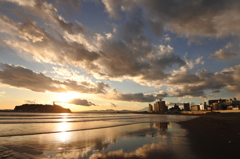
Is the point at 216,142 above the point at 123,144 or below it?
above

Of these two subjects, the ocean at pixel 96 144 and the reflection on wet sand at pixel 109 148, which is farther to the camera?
the ocean at pixel 96 144

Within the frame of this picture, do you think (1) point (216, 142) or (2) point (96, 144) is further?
(2) point (96, 144)

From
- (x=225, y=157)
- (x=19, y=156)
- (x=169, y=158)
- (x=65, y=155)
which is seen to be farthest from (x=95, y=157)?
(x=225, y=157)

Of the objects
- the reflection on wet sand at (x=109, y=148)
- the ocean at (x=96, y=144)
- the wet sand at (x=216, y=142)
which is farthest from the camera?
the ocean at (x=96, y=144)

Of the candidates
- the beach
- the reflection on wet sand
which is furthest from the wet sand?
the reflection on wet sand

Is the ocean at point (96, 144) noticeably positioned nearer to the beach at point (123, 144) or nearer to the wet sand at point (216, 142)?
the beach at point (123, 144)

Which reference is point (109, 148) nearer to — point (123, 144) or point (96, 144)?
point (123, 144)

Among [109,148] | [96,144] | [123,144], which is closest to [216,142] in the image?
[123,144]

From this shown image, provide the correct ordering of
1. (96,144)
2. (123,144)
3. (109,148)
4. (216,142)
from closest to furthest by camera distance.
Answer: (109,148)
(216,142)
(123,144)
(96,144)

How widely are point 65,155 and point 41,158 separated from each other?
173cm

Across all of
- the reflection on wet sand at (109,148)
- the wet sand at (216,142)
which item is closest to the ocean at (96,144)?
the reflection on wet sand at (109,148)

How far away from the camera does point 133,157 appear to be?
10.2 metres

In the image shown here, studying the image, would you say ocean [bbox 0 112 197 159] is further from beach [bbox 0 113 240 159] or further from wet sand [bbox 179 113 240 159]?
wet sand [bbox 179 113 240 159]

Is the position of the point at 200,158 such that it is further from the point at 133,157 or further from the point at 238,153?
the point at 133,157
